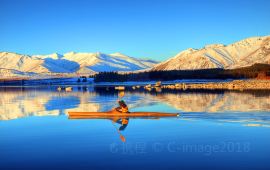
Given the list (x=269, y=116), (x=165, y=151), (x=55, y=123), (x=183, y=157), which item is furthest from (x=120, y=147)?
(x=269, y=116)

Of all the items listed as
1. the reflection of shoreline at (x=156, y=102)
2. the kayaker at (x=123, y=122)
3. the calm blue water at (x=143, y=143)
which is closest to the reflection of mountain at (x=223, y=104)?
the reflection of shoreline at (x=156, y=102)

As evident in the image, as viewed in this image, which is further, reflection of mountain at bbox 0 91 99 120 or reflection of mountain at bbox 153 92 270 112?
reflection of mountain at bbox 0 91 99 120

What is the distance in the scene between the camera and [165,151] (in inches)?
745

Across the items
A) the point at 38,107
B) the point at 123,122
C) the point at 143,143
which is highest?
the point at 38,107

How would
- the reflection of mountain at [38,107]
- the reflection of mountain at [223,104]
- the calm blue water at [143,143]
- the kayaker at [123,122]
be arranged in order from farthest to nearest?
the reflection of mountain at [38,107]
the reflection of mountain at [223,104]
the kayaker at [123,122]
the calm blue water at [143,143]

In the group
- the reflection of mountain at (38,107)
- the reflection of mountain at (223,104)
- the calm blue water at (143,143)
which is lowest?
the calm blue water at (143,143)

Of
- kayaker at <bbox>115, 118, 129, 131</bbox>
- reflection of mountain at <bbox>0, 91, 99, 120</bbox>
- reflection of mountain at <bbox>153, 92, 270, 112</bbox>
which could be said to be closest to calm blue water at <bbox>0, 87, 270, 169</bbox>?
kayaker at <bbox>115, 118, 129, 131</bbox>

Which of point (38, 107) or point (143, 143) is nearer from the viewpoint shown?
point (143, 143)

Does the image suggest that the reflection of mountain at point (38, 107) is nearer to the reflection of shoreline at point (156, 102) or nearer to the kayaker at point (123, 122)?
the reflection of shoreline at point (156, 102)

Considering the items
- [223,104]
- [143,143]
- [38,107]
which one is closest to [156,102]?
[223,104]

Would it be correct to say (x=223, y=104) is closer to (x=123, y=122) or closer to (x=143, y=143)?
(x=123, y=122)

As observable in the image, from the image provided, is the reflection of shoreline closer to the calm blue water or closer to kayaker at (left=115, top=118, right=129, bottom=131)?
the calm blue water

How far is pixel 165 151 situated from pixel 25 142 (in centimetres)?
889

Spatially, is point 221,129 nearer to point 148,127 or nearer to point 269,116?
point 148,127
